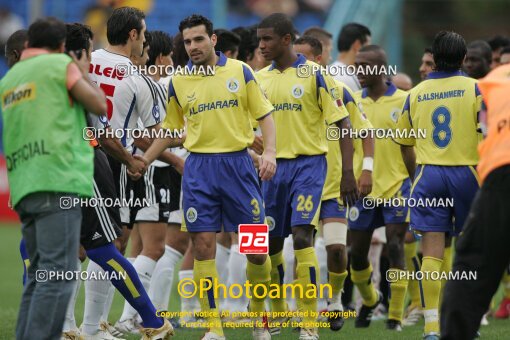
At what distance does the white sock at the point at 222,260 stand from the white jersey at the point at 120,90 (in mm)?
2698

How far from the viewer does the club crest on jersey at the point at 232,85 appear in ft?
29.0

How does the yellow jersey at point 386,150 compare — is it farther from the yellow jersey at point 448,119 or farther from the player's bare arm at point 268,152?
the player's bare arm at point 268,152

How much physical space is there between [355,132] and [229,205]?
1773mm

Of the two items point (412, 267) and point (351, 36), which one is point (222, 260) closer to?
point (412, 267)

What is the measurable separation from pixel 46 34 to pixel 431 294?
3.87 meters

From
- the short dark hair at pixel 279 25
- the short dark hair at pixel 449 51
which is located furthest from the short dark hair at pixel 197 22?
the short dark hair at pixel 449 51

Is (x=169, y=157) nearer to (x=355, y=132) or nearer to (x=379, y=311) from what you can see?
(x=355, y=132)

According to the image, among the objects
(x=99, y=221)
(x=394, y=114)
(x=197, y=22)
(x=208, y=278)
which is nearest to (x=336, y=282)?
(x=208, y=278)

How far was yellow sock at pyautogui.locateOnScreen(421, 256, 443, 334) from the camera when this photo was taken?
28.9 ft

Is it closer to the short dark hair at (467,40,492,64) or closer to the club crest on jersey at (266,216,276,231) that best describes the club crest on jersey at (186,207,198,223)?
the club crest on jersey at (266,216,276,231)

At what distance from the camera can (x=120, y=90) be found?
30.4ft

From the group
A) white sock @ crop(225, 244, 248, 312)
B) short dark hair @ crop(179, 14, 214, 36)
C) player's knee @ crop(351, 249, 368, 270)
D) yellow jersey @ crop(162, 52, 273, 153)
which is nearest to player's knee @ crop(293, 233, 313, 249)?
yellow jersey @ crop(162, 52, 273, 153)

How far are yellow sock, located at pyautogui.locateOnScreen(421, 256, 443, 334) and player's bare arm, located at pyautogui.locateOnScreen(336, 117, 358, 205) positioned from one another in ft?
2.89

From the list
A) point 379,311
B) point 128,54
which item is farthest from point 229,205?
point 379,311
